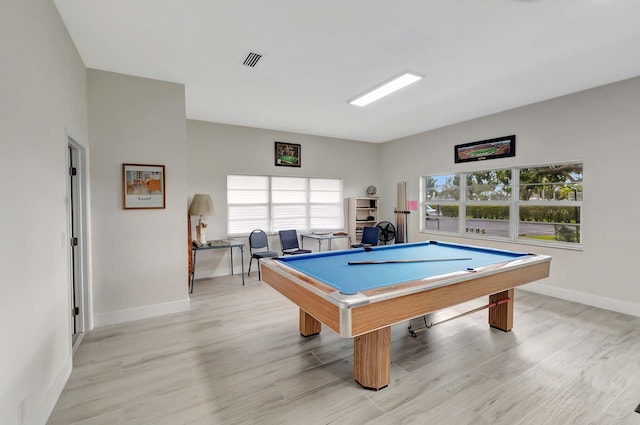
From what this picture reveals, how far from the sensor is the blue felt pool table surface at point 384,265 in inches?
86.0

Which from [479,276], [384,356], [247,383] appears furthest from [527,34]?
[247,383]

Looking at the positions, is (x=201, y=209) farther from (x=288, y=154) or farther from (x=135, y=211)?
(x=288, y=154)

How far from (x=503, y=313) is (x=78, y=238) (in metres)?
4.50

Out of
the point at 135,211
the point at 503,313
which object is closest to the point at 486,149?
the point at 503,313

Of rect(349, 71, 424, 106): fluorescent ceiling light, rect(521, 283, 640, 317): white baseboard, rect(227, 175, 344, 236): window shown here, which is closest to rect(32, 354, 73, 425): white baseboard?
rect(227, 175, 344, 236): window

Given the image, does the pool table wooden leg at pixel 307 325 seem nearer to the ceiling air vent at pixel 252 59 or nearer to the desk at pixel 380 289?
the desk at pixel 380 289

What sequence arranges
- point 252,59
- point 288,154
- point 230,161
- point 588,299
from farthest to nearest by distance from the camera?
1. point 288,154
2. point 230,161
3. point 588,299
4. point 252,59

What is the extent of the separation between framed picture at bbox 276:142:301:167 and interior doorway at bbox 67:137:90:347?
3.39 metres

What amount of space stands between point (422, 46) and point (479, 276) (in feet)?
7.01

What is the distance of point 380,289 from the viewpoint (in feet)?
6.23

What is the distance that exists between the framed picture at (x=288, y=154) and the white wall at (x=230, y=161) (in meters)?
0.09

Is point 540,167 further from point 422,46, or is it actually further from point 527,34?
point 422,46

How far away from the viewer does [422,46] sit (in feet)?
9.09

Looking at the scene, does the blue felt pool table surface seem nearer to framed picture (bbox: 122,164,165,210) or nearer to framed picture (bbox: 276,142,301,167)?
framed picture (bbox: 122,164,165,210)
